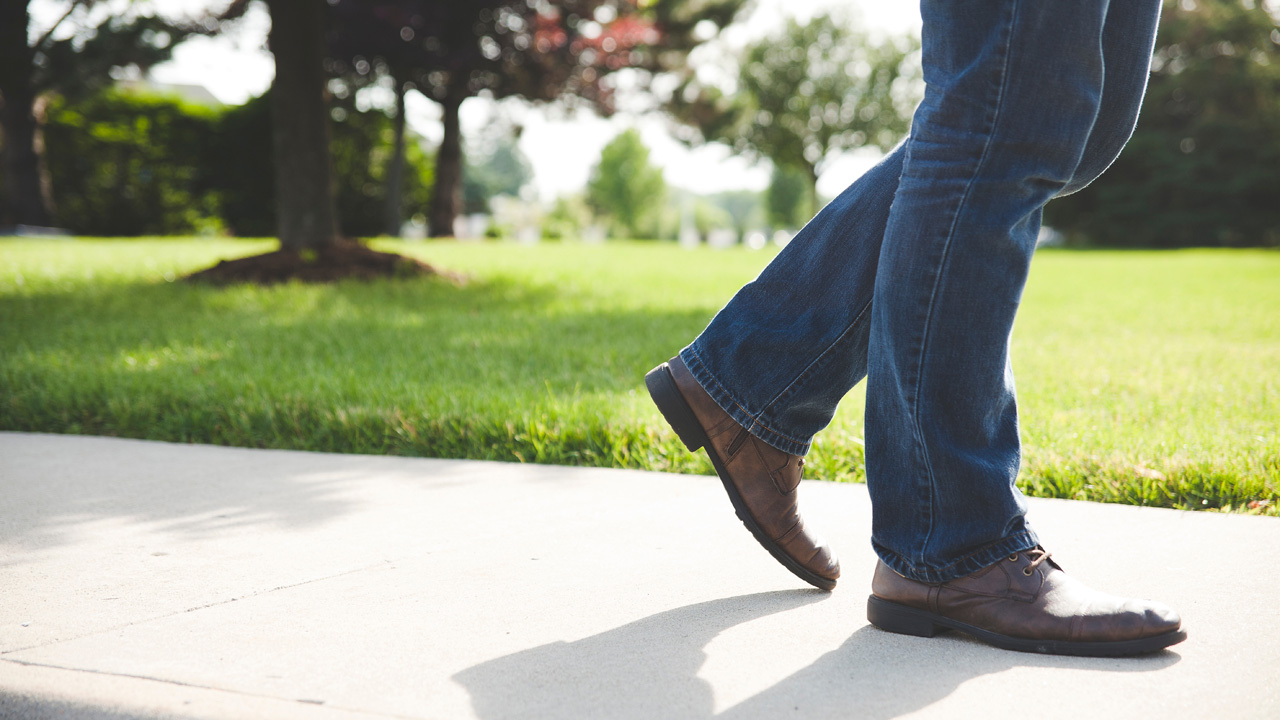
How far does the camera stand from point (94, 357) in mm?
3980

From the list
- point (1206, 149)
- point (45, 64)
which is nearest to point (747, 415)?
point (45, 64)

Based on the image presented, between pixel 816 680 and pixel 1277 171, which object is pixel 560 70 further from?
pixel 1277 171

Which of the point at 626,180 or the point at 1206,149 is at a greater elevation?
the point at 626,180

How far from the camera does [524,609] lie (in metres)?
1.52

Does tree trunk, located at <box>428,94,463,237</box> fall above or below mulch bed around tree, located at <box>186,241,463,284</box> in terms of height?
above

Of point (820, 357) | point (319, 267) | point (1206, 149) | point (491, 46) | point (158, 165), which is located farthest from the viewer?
point (1206, 149)

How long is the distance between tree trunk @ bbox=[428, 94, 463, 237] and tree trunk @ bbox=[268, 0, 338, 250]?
12.1 meters

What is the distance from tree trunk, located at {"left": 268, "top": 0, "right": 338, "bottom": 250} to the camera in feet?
24.3

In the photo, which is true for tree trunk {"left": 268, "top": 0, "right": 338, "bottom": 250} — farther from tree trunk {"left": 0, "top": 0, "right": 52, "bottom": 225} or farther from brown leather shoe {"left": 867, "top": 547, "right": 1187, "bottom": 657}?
tree trunk {"left": 0, "top": 0, "right": 52, "bottom": 225}

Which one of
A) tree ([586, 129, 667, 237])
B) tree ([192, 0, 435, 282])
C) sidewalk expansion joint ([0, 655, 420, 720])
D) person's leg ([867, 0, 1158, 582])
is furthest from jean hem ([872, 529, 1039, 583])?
tree ([586, 129, 667, 237])

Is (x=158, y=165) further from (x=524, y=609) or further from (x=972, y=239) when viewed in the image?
(x=972, y=239)

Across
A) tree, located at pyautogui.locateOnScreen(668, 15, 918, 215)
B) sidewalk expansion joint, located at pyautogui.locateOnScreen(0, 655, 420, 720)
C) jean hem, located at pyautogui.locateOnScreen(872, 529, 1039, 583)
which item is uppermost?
tree, located at pyautogui.locateOnScreen(668, 15, 918, 215)

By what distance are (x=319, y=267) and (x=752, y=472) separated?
6338 millimetres

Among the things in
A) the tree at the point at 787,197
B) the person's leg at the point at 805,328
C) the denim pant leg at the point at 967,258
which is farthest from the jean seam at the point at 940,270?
the tree at the point at 787,197
